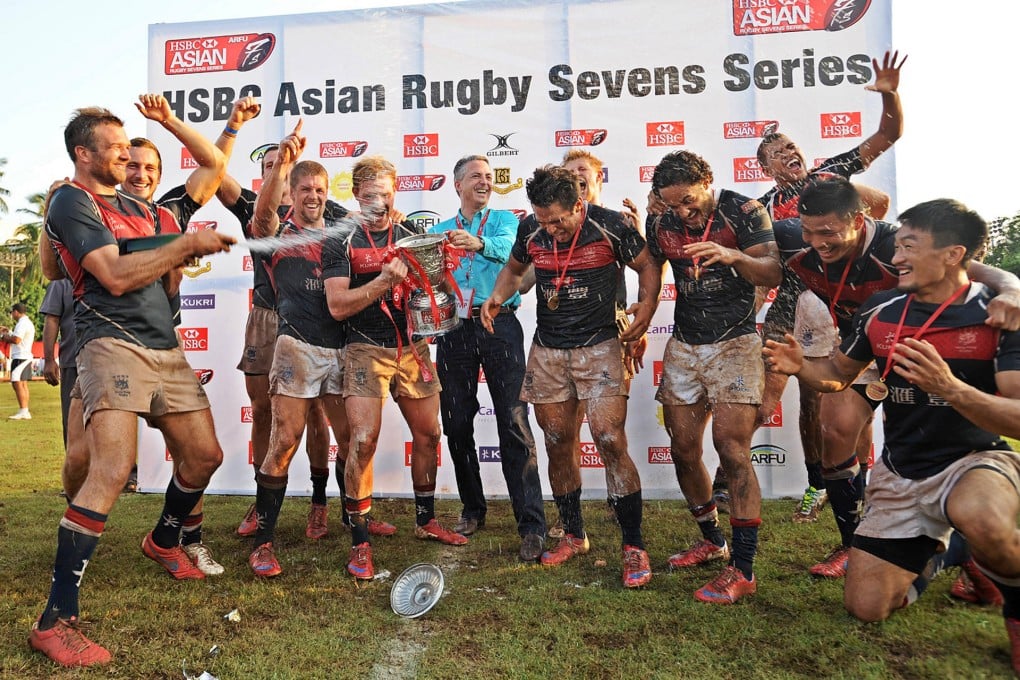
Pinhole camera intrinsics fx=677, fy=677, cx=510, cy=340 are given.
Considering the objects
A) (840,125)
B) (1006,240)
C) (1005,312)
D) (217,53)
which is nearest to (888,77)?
(840,125)

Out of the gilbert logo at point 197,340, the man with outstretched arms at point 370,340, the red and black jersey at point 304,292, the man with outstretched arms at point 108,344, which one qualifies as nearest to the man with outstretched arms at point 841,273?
the man with outstretched arms at point 370,340

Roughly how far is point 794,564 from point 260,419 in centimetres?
387

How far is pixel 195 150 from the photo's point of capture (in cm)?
386

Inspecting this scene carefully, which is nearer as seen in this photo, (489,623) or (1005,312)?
(1005,312)

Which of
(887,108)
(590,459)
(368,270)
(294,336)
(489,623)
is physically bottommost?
(489,623)

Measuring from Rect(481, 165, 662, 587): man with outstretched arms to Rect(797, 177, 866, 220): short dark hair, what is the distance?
947 mm

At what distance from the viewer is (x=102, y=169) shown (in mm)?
3312

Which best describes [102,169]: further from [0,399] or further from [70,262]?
[0,399]

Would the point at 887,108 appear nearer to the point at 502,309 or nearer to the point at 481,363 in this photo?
the point at 502,309

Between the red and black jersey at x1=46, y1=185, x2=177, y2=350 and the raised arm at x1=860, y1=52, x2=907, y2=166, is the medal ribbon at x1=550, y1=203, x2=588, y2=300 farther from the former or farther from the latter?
the red and black jersey at x1=46, y1=185, x2=177, y2=350

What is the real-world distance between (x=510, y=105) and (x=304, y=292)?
3.19 meters

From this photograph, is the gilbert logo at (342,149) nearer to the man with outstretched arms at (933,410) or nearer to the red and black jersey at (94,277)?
the red and black jersey at (94,277)

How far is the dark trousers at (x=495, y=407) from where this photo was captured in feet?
15.1

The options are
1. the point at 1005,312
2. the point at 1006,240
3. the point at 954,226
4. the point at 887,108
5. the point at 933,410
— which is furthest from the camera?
the point at 1006,240
